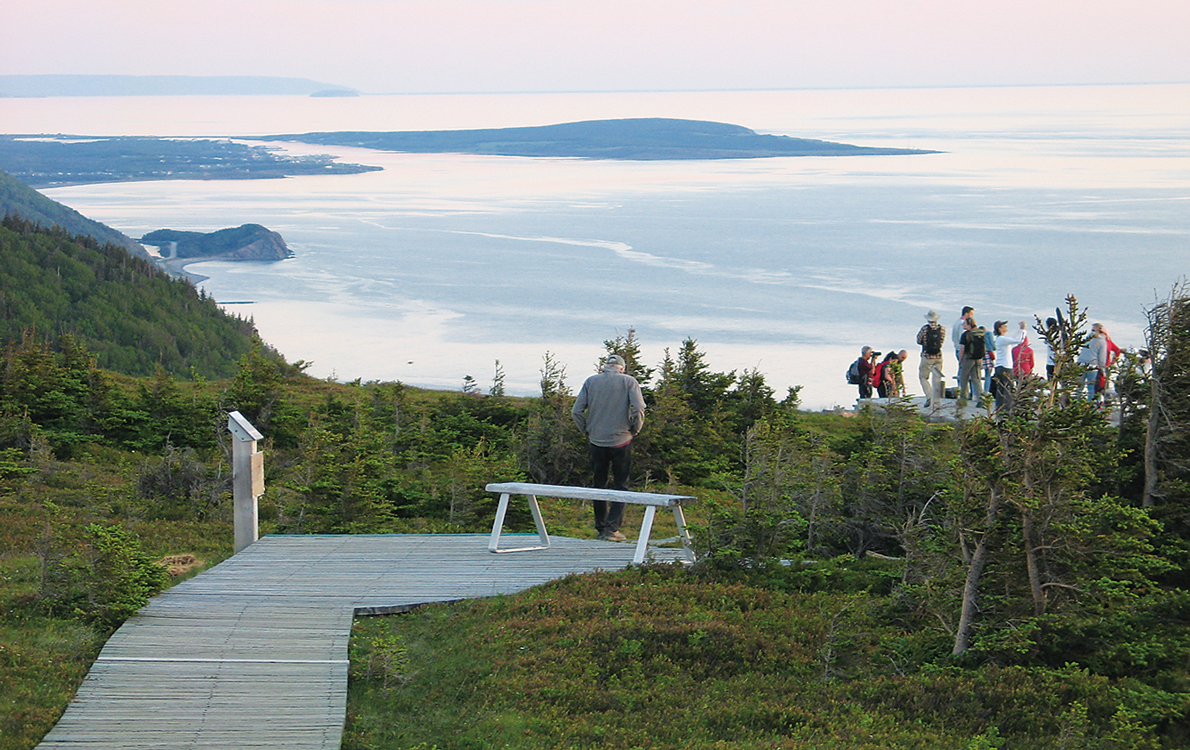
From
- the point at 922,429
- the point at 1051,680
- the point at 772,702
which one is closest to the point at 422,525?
the point at 922,429

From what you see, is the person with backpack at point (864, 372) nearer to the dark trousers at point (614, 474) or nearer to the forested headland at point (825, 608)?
the forested headland at point (825, 608)

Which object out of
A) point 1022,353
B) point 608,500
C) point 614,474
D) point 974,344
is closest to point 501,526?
point 608,500

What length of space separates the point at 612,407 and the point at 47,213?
171 m

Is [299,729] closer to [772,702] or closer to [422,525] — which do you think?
[772,702]

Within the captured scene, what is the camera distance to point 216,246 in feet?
431

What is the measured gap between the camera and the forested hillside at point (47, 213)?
13750cm

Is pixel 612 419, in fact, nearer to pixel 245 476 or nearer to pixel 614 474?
pixel 614 474

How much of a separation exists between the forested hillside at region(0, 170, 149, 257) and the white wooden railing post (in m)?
126

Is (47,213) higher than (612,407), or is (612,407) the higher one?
(47,213)

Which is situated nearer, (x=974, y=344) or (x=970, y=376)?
(x=974, y=344)

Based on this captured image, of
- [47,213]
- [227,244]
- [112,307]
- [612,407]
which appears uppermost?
[47,213]

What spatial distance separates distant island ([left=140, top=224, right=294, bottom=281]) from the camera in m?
117

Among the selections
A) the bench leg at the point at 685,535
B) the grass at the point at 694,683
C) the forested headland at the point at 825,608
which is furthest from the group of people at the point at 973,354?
the grass at the point at 694,683

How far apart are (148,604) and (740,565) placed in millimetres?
4743
